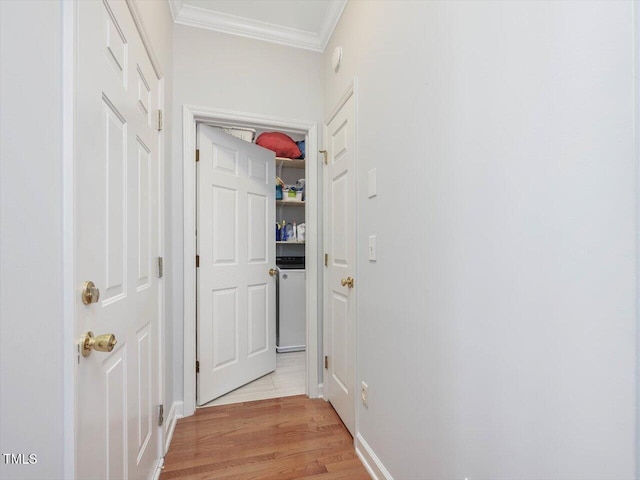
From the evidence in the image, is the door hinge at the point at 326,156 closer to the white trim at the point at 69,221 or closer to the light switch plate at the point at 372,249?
the light switch plate at the point at 372,249

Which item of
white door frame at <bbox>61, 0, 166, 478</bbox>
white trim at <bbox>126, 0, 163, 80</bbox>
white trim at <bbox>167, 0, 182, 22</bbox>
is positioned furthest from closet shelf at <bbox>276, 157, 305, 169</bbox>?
white door frame at <bbox>61, 0, 166, 478</bbox>

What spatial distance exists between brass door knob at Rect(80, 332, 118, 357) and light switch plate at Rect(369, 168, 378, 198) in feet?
3.90

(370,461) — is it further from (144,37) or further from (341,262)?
(144,37)

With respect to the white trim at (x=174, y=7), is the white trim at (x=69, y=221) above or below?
below

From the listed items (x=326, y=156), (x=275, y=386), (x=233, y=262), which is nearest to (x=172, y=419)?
(x=275, y=386)

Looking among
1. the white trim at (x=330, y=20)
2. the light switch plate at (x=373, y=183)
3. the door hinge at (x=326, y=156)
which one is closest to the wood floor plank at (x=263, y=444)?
the light switch plate at (x=373, y=183)

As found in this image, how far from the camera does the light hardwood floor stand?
7.35ft

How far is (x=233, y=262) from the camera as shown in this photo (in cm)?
230

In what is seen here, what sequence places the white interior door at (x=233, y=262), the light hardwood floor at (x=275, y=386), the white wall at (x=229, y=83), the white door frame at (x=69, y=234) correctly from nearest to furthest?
the white door frame at (x=69, y=234) → the white wall at (x=229, y=83) → the white interior door at (x=233, y=262) → the light hardwood floor at (x=275, y=386)

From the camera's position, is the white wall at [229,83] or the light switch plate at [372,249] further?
the white wall at [229,83]

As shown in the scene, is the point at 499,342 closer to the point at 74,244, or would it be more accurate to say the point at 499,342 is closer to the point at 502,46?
the point at 502,46

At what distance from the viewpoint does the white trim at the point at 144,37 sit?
1147mm

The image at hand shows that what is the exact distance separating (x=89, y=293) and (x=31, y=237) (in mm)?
207

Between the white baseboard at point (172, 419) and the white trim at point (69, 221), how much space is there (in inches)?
48.0
